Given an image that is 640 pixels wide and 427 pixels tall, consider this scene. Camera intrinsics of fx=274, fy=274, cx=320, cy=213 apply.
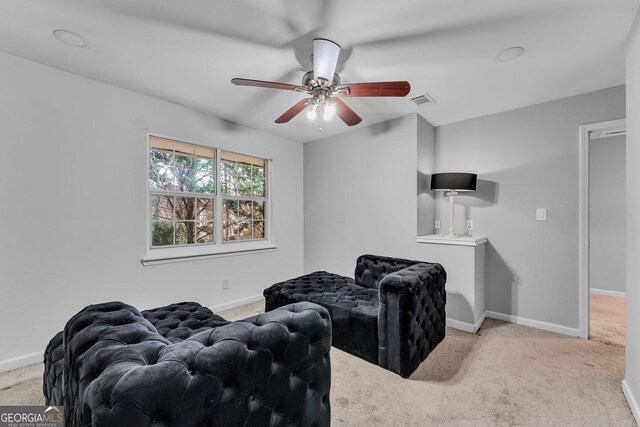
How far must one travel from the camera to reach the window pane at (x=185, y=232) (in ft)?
10.9

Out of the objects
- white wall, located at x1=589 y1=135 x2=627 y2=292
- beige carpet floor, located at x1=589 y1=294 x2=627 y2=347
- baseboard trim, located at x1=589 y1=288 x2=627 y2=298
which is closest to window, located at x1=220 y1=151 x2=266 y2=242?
beige carpet floor, located at x1=589 y1=294 x2=627 y2=347

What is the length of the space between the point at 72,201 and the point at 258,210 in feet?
7.05

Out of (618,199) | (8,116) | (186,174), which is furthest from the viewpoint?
(618,199)

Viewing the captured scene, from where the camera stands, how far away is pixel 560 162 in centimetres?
292

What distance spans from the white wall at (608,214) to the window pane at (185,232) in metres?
5.81

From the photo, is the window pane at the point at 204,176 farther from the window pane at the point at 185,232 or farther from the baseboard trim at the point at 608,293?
the baseboard trim at the point at 608,293

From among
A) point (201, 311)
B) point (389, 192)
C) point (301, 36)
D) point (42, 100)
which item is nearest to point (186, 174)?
point (42, 100)

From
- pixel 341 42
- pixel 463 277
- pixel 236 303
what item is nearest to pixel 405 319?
pixel 463 277

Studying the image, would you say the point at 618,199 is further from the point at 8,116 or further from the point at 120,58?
the point at 8,116

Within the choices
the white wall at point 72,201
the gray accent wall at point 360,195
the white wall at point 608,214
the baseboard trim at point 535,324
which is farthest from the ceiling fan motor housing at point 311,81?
the white wall at point 608,214

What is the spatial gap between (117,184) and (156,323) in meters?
1.65

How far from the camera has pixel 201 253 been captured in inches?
133

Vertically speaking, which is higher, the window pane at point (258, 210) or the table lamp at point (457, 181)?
the table lamp at point (457, 181)

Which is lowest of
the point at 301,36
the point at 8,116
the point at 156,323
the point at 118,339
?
the point at 156,323
